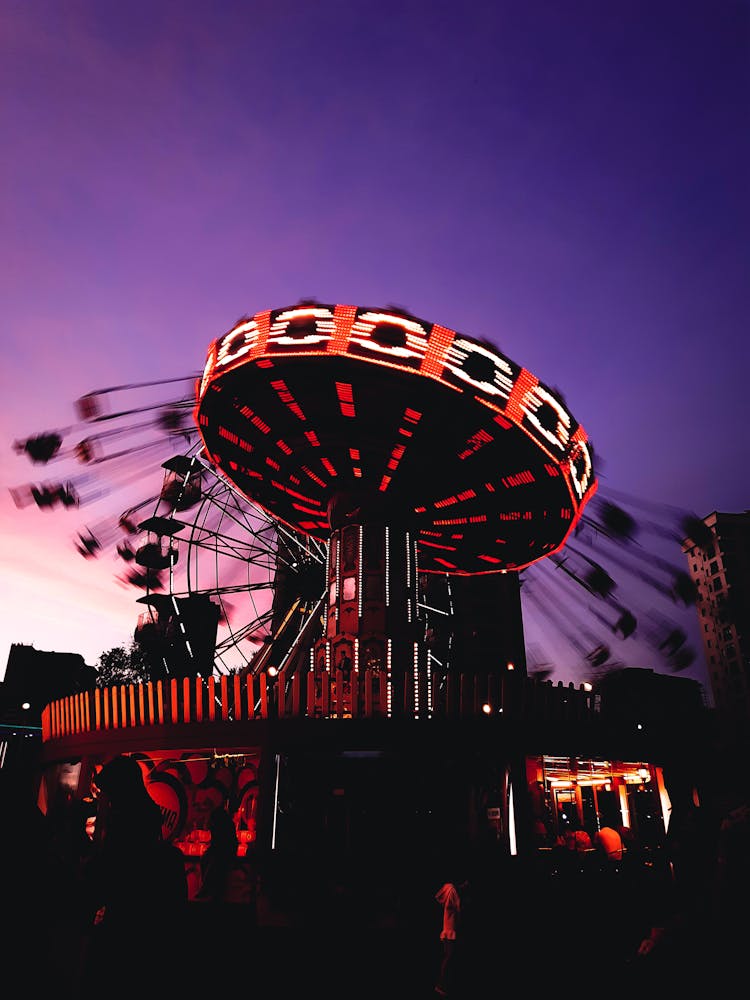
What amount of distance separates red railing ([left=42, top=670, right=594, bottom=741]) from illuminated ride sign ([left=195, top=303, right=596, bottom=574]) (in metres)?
6.22

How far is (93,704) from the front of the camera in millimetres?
20016

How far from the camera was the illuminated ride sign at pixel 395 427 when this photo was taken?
57.6 ft

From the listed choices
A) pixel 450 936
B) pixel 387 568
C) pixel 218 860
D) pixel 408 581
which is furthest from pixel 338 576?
pixel 450 936

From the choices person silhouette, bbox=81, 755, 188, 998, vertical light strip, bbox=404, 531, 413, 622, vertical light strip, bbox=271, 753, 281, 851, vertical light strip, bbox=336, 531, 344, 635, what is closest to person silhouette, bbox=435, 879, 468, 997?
vertical light strip, bbox=271, 753, 281, 851

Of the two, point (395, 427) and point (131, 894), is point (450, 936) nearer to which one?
point (131, 894)

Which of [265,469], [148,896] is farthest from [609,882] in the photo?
[265,469]

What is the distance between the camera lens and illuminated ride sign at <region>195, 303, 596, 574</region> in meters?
17.5

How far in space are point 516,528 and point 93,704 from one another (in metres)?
15.8

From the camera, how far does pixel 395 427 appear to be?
20453 millimetres

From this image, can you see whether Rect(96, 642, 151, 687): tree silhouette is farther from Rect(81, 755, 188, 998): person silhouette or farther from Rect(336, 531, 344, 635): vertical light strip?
Rect(81, 755, 188, 998): person silhouette

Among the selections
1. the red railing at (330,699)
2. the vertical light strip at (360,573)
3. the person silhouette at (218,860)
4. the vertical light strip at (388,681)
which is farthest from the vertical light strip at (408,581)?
the person silhouette at (218,860)

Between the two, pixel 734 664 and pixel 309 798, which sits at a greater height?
pixel 734 664

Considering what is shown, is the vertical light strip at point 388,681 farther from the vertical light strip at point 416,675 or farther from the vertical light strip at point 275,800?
the vertical light strip at point 275,800

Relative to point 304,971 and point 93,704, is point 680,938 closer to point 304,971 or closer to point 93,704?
point 304,971
